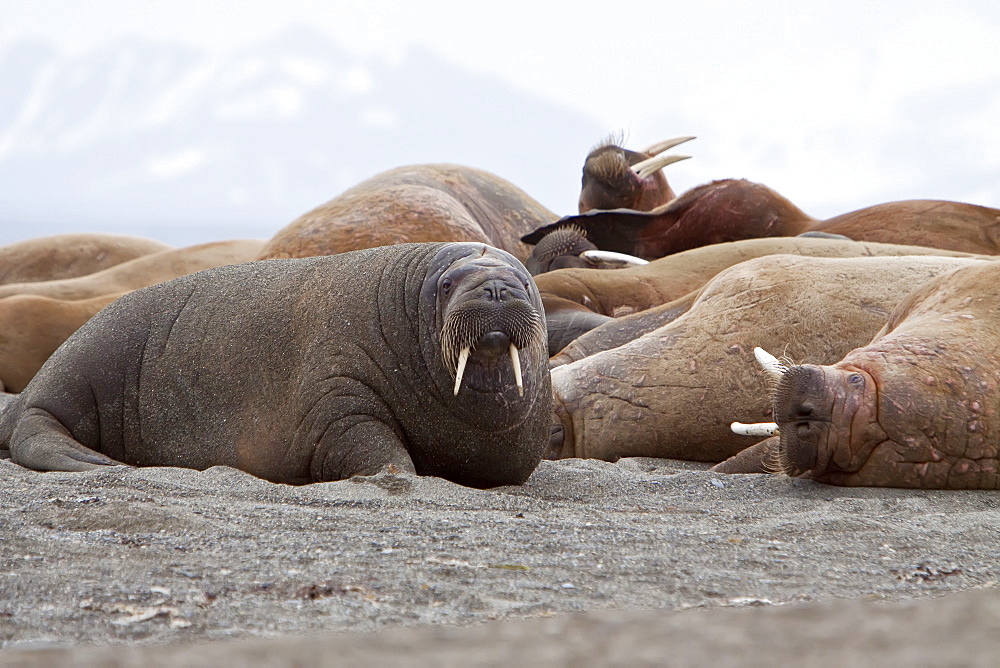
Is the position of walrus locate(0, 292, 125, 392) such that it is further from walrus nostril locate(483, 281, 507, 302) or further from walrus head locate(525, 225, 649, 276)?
walrus nostril locate(483, 281, 507, 302)

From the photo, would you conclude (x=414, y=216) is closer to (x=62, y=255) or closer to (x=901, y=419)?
(x=901, y=419)

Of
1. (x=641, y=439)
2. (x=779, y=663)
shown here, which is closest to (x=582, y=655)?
(x=779, y=663)

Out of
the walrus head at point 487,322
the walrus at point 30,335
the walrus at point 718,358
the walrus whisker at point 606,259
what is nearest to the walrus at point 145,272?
the walrus at point 30,335

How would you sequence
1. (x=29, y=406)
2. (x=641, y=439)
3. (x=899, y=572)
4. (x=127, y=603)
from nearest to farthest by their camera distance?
(x=127, y=603)
(x=899, y=572)
(x=29, y=406)
(x=641, y=439)

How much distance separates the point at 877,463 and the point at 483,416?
4.27 feet

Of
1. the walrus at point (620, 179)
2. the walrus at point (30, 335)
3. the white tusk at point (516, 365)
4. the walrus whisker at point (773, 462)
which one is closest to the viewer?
the white tusk at point (516, 365)

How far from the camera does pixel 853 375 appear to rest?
400 centimetres

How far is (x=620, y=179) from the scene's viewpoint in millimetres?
10070

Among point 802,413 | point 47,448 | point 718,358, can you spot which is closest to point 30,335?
point 47,448

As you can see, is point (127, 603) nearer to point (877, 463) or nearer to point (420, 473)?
point (420, 473)

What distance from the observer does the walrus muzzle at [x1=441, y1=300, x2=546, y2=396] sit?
3779mm

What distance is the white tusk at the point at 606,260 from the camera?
8234 millimetres

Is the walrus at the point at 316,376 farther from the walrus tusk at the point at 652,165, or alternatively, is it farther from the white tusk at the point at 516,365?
the walrus tusk at the point at 652,165

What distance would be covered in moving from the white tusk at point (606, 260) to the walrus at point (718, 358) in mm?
2628
